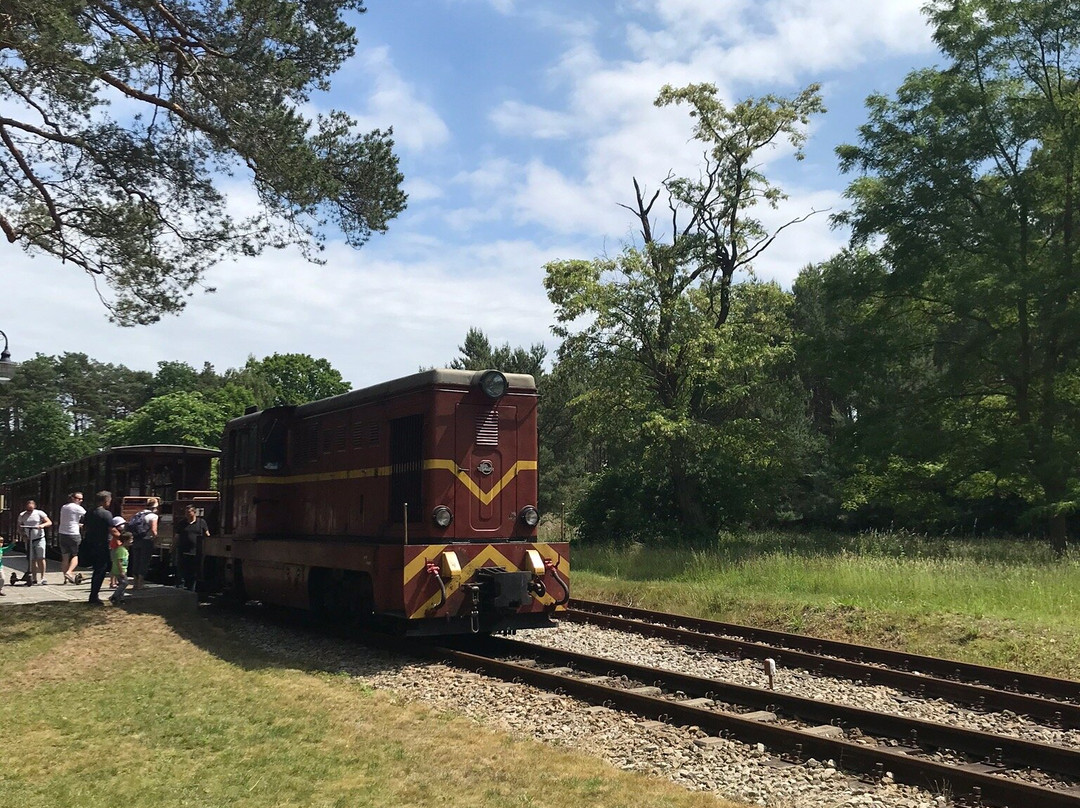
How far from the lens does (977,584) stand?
1309cm

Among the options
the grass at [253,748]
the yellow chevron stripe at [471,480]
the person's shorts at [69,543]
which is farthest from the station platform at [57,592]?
the yellow chevron stripe at [471,480]

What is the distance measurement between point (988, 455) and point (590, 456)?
32.6m

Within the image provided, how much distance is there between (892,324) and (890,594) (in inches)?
437

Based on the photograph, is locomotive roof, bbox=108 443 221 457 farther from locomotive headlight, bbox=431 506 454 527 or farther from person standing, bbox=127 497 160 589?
locomotive headlight, bbox=431 506 454 527

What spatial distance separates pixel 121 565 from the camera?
1429 centimetres

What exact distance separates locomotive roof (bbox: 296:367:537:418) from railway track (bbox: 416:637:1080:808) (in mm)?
3163

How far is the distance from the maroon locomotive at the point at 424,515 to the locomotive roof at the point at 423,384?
19 mm

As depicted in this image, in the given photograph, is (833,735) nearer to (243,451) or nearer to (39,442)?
(243,451)

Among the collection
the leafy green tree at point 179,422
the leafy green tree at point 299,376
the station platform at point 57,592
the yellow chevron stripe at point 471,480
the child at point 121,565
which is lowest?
the station platform at point 57,592

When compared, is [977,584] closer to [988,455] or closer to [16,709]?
[988,455]

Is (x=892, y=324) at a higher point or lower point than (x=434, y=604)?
higher

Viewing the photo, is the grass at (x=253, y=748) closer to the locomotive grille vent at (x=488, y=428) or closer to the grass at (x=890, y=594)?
the locomotive grille vent at (x=488, y=428)

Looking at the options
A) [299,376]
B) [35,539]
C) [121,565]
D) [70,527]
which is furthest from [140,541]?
[299,376]

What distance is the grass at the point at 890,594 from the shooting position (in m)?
10.4
